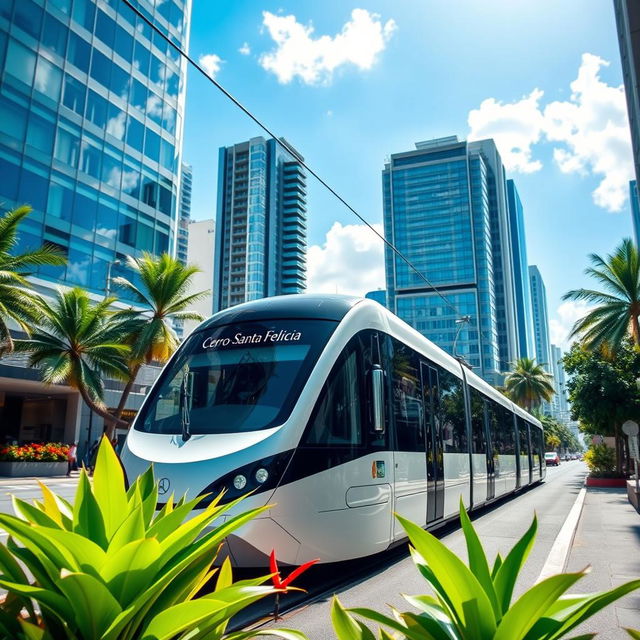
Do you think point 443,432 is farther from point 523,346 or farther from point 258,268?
point 523,346

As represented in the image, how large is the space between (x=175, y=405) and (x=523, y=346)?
19089cm

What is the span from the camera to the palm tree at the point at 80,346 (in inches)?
1038

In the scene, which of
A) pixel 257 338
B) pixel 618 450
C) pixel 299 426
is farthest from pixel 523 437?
pixel 299 426

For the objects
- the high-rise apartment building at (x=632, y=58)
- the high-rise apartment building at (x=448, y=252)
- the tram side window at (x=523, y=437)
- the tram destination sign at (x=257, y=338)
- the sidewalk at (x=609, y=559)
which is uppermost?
the high-rise apartment building at (x=448, y=252)

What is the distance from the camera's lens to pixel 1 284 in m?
21.1

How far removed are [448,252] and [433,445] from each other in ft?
434

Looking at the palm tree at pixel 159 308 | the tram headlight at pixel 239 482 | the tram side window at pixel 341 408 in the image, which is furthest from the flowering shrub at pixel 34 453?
the tram headlight at pixel 239 482

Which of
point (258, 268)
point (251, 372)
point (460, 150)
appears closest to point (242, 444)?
point (251, 372)

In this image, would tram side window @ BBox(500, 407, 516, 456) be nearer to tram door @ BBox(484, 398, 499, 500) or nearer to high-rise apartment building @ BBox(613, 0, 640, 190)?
tram door @ BBox(484, 398, 499, 500)

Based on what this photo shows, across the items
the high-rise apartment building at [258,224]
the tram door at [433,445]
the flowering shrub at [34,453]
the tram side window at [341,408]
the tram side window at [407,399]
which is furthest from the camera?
the high-rise apartment building at [258,224]

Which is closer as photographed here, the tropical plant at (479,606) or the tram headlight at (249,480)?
the tropical plant at (479,606)

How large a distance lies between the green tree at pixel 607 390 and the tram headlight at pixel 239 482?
25.7 meters

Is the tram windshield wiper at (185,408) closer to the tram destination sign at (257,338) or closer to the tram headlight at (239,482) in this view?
the tram destination sign at (257,338)

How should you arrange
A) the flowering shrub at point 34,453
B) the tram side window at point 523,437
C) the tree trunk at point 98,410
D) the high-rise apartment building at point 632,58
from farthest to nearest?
the flowering shrub at point 34,453 < the tree trunk at point 98,410 < the tram side window at point 523,437 < the high-rise apartment building at point 632,58
